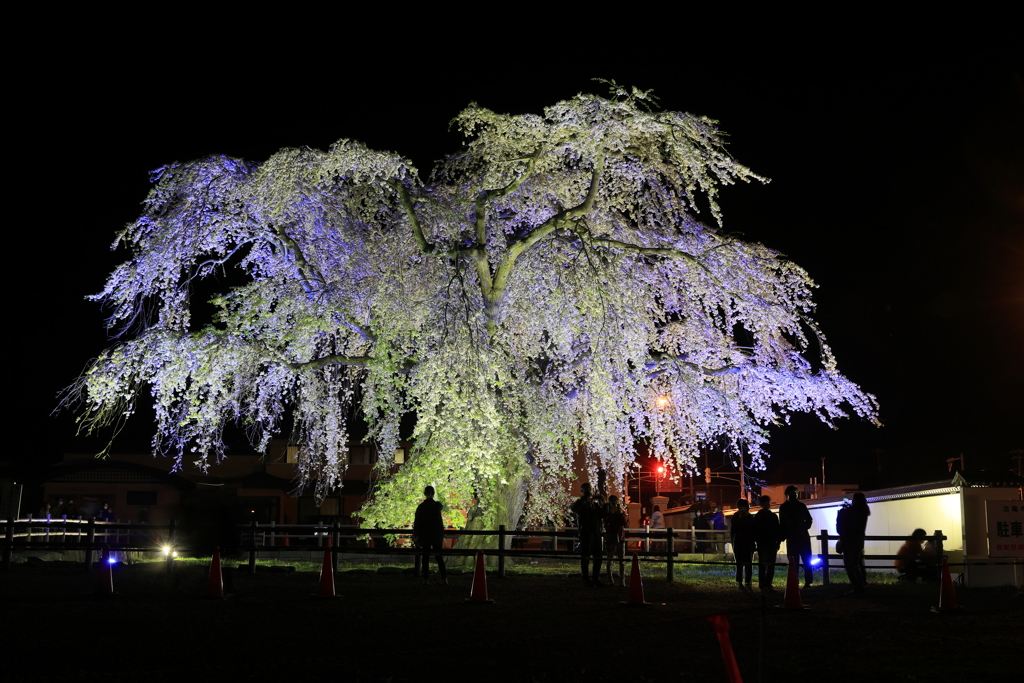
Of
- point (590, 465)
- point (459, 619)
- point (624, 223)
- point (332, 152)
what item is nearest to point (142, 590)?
point (459, 619)

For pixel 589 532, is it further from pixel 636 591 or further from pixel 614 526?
pixel 636 591

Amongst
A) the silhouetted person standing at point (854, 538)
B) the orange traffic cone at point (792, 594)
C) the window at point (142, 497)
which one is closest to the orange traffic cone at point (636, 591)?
the orange traffic cone at point (792, 594)

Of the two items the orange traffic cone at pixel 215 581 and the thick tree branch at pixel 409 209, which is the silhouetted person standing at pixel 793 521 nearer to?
the thick tree branch at pixel 409 209

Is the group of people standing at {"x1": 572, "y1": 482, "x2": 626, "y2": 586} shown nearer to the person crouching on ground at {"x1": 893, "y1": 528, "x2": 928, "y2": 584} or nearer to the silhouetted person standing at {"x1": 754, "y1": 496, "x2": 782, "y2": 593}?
the silhouetted person standing at {"x1": 754, "y1": 496, "x2": 782, "y2": 593}

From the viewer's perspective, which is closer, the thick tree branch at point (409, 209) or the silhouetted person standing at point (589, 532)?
the silhouetted person standing at point (589, 532)

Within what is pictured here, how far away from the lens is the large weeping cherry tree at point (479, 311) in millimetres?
15883

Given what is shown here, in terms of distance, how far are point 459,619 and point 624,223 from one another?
10332mm

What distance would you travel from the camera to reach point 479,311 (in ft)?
49.6

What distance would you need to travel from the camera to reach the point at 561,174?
1788cm

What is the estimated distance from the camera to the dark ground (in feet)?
23.8

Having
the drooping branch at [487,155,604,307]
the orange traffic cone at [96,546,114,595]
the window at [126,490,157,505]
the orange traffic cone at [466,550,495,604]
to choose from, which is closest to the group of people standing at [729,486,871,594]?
the orange traffic cone at [466,550,495,604]

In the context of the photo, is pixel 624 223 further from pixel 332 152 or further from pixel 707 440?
pixel 332 152

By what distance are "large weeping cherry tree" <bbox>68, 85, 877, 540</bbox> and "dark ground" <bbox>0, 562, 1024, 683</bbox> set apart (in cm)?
358

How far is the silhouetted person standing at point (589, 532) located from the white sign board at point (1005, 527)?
953 centimetres
